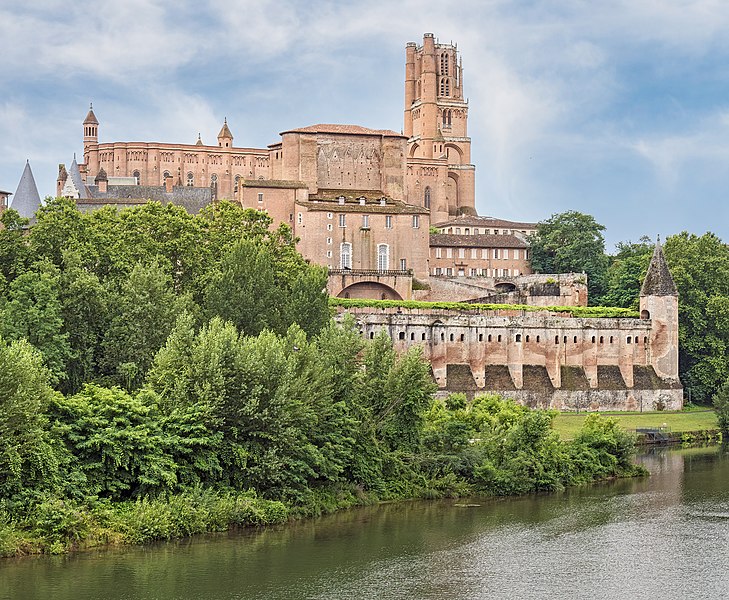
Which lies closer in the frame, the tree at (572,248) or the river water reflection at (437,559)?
the river water reflection at (437,559)

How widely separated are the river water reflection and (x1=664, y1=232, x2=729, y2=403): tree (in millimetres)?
28142

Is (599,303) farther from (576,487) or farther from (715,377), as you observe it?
(576,487)

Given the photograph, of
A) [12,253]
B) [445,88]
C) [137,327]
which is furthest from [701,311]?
[445,88]

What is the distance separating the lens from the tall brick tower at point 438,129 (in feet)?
356

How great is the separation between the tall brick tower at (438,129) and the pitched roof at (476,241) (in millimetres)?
14638

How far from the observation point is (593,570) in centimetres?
3166

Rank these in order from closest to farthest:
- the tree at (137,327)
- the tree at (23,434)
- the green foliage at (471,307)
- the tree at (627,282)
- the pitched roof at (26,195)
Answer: the tree at (23,434) → the tree at (137,327) → the green foliage at (471,307) → the tree at (627,282) → the pitched roof at (26,195)

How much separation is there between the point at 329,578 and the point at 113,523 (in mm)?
6750

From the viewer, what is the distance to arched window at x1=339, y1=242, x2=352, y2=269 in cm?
7800

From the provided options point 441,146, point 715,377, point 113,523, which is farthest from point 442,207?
point 113,523

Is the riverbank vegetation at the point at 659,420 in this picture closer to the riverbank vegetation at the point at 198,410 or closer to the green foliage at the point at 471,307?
the green foliage at the point at 471,307

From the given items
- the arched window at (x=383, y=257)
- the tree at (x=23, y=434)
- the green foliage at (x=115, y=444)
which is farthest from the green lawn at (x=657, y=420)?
the tree at (x=23, y=434)

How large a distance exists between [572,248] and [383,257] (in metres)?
17.7

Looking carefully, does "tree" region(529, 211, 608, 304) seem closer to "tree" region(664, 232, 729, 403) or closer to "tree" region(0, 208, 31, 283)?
"tree" region(664, 232, 729, 403)
